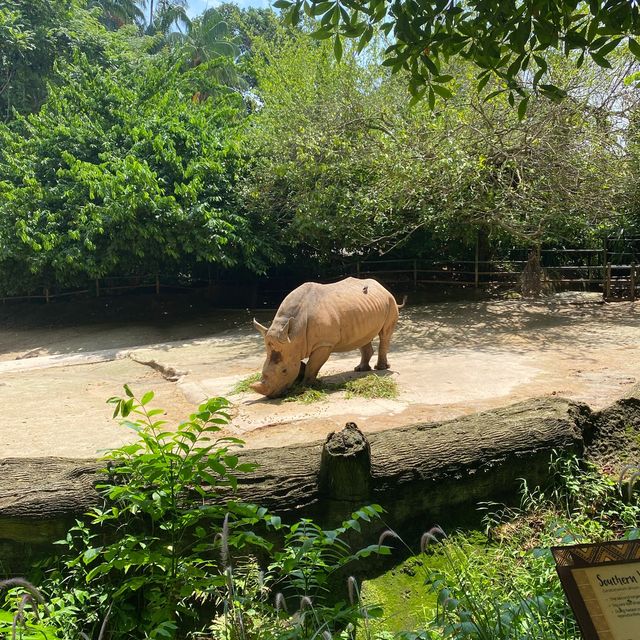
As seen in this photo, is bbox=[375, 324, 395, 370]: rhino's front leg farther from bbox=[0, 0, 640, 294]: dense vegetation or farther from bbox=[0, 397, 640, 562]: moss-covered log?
bbox=[0, 397, 640, 562]: moss-covered log

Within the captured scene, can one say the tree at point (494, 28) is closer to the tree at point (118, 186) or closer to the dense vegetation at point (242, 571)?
the dense vegetation at point (242, 571)

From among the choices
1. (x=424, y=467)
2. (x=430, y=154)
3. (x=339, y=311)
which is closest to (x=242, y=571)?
(x=424, y=467)

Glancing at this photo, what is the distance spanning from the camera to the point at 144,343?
1440 cm

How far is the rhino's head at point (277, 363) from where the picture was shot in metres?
7.62

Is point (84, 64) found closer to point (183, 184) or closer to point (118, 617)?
point (183, 184)

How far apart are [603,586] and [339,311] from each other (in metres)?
6.50

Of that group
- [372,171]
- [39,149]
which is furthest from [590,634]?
[39,149]

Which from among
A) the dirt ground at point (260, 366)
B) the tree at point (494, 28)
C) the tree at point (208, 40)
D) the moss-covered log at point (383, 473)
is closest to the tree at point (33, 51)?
the tree at point (208, 40)

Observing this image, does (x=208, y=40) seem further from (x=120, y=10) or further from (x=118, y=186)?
(x=118, y=186)

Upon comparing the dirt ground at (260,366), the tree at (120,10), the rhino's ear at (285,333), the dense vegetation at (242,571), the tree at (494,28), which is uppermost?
the tree at (120,10)

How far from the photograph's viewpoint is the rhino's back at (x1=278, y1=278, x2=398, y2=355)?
307 inches

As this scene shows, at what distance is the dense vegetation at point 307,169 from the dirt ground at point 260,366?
181cm

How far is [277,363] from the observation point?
7754 millimetres

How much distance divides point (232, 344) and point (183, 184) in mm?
4324
